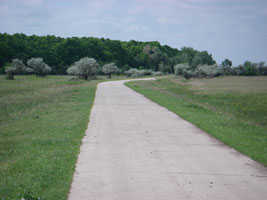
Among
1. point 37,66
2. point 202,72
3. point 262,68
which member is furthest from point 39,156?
point 262,68

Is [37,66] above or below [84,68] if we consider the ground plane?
above

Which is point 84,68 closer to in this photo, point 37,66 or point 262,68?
point 37,66

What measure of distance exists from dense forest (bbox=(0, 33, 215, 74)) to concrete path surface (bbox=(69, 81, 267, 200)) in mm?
87411

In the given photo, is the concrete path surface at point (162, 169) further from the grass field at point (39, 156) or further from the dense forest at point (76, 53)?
the dense forest at point (76, 53)

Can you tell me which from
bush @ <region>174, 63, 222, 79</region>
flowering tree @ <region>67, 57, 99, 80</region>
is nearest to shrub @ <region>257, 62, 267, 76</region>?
bush @ <region>174, 63, 222, 79</region>

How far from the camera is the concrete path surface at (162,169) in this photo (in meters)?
4.86

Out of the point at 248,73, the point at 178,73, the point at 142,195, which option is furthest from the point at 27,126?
the point at 248,73

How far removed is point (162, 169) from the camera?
5.97 meters

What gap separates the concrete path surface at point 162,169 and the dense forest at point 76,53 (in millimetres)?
87411

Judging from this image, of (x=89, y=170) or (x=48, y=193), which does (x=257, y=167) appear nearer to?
(x=89, y=170)

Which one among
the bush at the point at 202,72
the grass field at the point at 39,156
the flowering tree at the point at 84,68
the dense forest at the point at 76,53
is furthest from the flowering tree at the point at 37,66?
the grass field at the point at 39,156

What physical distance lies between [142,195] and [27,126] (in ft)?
23.5

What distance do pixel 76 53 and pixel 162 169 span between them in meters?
114

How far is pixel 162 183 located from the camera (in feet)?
17.2
